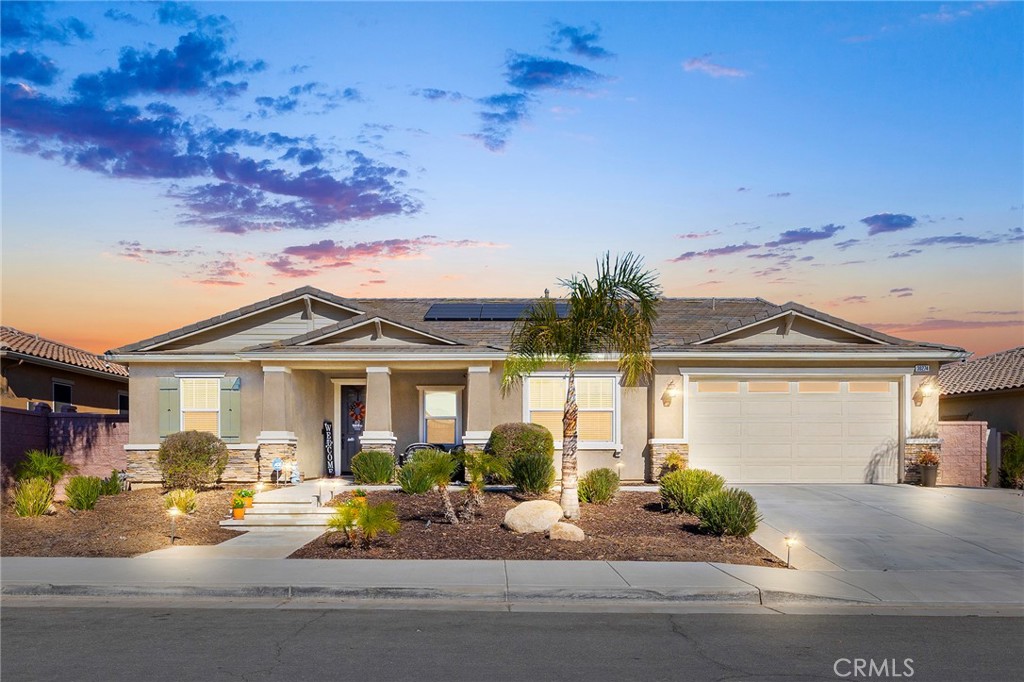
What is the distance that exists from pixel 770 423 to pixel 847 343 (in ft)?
9.02

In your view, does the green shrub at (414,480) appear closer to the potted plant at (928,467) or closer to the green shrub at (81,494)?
the green shrub at (81,494)

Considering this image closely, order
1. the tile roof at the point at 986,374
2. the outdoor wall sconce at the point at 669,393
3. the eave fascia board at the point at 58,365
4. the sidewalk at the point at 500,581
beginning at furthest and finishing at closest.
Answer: the tile roof at the point at 986,374, the eave fascia board at the point at 58,365, the outdoor wall sconce at the point at 669,393, the sidewalk at the point at 500,581

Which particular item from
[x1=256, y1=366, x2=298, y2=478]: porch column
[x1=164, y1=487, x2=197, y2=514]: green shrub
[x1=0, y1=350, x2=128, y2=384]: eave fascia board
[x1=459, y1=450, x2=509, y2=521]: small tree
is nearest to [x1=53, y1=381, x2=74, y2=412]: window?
[x1=0, y1=350, x2=128, y2=384]: eave fascia board

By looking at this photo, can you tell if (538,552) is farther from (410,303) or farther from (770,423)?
(410,303)

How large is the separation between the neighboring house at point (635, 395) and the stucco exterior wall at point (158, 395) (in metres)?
0.03

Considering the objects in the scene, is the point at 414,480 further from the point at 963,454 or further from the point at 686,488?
the point at 963,454

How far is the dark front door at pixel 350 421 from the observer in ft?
78.2

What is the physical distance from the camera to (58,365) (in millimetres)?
25188

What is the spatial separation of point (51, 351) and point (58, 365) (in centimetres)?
134

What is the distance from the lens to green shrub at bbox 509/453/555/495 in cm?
1822

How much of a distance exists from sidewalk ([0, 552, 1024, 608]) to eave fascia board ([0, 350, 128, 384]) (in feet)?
40.7

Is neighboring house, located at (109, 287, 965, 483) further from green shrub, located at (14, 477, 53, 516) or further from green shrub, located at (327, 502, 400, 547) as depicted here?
green shrub, located at (327, 502, 400, 547)

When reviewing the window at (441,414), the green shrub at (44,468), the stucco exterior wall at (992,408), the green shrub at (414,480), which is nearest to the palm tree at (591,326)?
the green shrub at (414,480)

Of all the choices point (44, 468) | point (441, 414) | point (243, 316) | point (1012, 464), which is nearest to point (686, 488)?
point (441, 414)
